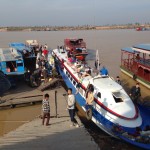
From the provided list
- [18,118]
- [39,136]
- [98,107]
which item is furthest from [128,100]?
[18,118]

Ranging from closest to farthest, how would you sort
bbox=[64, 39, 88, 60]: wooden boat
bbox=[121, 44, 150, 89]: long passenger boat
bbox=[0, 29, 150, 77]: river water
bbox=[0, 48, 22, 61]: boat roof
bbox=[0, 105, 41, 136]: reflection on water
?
1. bbox=[0, 105, 41, 136]: reflection on water
2. bbox=[121, 44, 150, 89]: long passenger boat
3. bbox=[0, 48, 22, 61]: boat roof
4. bbox=[64, 39, 88, 60]: wooden boat
5. bbox=[0, 29, 150, 77]: river water

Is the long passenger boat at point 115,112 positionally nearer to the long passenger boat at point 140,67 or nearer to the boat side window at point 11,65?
the long passenger boat at point 140,67

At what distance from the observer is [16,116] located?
17.4m

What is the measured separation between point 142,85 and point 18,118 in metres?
9.08

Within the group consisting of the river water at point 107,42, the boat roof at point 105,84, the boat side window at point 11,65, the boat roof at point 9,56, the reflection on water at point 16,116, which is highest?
the boat roof at point 9,56

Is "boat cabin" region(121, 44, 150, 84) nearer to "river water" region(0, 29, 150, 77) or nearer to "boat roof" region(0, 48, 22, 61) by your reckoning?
"river water" region(0, 29, 150, 77)

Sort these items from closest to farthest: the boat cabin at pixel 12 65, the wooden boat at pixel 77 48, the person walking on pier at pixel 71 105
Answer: the person walking on pier at pixel 71 105 < the boat cabin at pixel 12 65 < the wooden boat at pixel 77 48

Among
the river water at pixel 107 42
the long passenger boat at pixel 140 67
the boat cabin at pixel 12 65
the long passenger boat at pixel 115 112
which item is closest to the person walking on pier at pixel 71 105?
the long passenger boat at pixel 115 112

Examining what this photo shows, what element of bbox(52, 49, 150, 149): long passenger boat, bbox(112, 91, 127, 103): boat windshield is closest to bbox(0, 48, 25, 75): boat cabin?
bbox(52, 49, 150, 149): long passenger boat

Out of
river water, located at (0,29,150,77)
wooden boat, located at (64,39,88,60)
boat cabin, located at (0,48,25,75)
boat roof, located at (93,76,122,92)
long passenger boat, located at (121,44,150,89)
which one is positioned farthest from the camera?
river water, located at (0,29,150,77)

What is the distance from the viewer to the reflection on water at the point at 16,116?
1618 centimetres

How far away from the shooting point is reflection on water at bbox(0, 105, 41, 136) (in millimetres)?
16178

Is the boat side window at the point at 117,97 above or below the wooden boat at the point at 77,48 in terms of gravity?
above

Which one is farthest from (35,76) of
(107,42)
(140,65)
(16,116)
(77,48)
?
(107,42)
